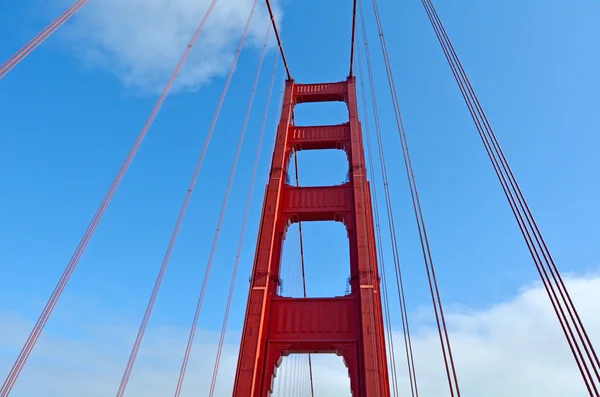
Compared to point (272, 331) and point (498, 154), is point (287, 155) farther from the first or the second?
point (498, 154)

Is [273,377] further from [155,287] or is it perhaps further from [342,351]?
[155,287]

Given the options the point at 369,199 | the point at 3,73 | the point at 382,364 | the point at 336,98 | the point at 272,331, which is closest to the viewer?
the point at 3,73

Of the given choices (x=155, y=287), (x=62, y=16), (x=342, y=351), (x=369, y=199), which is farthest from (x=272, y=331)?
(x=62, y=16)

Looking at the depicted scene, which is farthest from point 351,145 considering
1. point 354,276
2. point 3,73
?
point 3,73

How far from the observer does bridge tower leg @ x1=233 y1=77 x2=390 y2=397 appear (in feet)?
A: 34.0

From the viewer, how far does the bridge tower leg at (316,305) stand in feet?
34.0

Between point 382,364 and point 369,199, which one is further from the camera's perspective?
point 369,199

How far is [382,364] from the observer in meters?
10.4

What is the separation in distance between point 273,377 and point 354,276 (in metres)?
3.53

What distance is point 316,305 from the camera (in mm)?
11719

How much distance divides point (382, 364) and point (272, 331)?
3003 mm

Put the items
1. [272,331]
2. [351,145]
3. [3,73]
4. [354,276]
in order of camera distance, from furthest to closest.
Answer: [351,145]
[354,276]
[272,331]
[3,73]

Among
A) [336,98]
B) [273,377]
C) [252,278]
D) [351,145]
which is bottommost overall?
[273,377]

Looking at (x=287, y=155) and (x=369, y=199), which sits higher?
(x=287, y=155)
